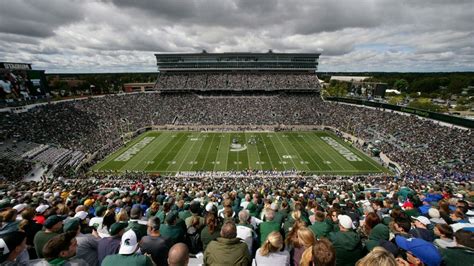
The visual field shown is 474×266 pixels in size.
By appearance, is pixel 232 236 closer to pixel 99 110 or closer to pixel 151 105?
pixel 99 110

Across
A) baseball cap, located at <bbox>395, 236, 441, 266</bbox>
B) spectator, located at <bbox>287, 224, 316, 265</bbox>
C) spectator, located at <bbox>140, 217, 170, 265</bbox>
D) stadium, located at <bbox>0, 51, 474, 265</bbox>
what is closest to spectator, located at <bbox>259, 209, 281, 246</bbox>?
stadium, located at <bbox>0, 51, 474, 265</bbox>

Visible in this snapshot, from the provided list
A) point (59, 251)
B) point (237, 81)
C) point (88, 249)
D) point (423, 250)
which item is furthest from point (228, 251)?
point (237, 81)

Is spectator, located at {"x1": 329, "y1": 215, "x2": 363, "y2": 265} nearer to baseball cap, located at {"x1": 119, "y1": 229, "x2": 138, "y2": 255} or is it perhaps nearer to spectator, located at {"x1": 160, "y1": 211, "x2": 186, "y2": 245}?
spectator, located at {"x1": 160, "y1": 211, "x2": 186, "y2": 245}

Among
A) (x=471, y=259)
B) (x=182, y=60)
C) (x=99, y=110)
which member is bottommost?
(x=99, y=110)

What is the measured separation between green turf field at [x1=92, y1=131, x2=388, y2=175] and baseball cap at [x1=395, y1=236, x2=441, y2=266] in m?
26.1

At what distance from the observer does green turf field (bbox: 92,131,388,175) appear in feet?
99.1

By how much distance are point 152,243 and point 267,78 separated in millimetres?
68975

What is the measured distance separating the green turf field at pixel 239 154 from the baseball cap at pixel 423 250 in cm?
2614

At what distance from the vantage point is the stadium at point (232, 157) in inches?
336

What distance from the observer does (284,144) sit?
3969cm

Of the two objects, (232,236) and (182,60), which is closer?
(232,236)

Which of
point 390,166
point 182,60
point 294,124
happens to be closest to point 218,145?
point 294,124

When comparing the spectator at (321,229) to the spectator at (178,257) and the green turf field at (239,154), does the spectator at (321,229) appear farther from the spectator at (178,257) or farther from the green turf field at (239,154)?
the green turf field at (239,154)

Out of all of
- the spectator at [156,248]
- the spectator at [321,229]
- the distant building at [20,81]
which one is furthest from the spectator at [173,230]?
the distant building at [20,81]
